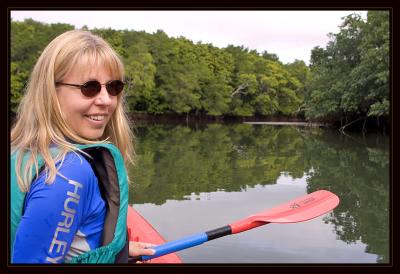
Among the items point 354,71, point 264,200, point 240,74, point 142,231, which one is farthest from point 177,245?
point 240,74

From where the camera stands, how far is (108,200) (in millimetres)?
1306

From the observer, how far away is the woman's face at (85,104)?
1388 mm

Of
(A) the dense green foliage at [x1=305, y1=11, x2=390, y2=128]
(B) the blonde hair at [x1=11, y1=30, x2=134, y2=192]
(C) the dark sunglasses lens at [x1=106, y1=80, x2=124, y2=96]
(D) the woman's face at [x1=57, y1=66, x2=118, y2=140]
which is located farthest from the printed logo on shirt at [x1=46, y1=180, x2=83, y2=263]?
(A) the dense green foliage at [x1=305, y1=11, x2=390, y2=128]

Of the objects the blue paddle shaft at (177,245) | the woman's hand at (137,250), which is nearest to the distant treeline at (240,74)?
the blue paddle shaft at (177,245)

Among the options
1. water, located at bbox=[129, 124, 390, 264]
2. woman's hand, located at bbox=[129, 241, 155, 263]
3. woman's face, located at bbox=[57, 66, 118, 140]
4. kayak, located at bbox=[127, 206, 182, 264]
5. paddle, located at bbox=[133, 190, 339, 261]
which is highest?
woman's face, located at bbox=[57, 66, 118, 140]

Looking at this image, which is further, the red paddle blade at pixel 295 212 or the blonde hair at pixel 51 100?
the red paddle blade at pixel 295 212

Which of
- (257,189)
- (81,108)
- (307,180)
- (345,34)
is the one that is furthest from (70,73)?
(345,34)

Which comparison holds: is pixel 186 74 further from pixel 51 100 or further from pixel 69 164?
pixel 69 164

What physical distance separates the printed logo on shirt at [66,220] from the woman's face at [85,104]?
29cm

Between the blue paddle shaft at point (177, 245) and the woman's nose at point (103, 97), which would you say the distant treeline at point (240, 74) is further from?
the woman's nose at point (103, 97)

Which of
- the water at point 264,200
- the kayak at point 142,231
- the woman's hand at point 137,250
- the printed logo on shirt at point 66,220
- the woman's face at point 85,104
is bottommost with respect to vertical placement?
the water at point 264,200

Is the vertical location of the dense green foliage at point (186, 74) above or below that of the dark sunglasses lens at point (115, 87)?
above

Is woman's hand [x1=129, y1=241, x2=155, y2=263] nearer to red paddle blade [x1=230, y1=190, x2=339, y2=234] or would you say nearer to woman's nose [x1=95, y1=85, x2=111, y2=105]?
woman's nose [x1=95, y1=85, x2=111, y2=105]

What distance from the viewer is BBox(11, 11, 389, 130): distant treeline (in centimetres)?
2083
